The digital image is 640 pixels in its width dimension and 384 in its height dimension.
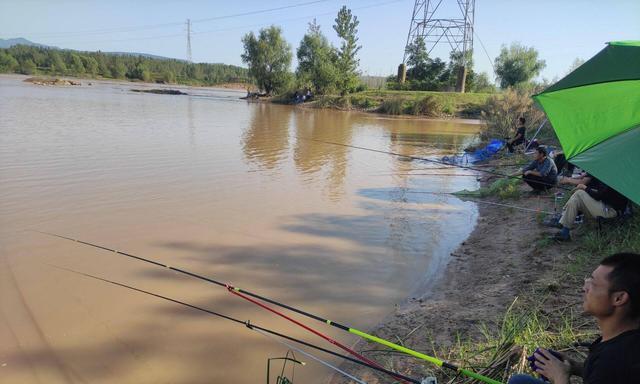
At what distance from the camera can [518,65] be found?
42.0 meters

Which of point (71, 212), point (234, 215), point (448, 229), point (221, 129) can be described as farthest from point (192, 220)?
point (221, 129)

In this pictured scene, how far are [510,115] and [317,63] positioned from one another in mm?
30805

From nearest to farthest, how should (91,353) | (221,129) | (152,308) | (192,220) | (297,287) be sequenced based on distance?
(91,353) → (152,308) → (297,287) → (192,220) → (221,129)

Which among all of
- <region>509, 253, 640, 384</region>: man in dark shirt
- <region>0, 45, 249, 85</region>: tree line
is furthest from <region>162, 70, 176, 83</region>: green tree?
<region>509, 253, 640, 384</region>: man in dark shirt

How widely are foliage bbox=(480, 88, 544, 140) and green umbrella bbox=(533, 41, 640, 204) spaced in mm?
12166

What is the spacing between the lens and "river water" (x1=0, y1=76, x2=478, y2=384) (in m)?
3.53

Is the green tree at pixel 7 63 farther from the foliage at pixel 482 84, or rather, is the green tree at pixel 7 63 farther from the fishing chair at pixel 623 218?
the fishing chair at pixel 623 218

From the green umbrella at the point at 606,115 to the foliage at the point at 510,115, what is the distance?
12.2 metres

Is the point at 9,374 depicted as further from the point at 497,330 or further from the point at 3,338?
the point at 497,330

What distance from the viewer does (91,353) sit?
11.4 feet

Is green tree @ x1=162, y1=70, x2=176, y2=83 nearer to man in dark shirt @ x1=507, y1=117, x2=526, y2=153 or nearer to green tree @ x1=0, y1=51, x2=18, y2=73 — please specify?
green tree @ x1=0, y1=51, x2=18, y2=73

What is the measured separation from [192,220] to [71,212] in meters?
2.09

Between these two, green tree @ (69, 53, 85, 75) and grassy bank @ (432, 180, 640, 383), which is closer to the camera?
grassy bank @ (432, 180, 640, 383)

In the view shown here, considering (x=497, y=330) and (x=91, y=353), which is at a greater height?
(x=497, y=330)
